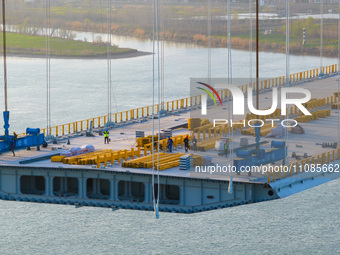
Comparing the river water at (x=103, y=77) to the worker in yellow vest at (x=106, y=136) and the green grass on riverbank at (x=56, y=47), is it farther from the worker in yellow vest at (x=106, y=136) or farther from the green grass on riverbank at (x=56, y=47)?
the worker in yellow vest at (x=106, y=136)

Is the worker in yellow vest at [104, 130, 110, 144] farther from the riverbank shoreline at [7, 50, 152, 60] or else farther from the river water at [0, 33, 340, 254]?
the riverbank shoreline at [7, 50, 152, 60]

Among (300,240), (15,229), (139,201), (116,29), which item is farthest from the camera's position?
(116,29)

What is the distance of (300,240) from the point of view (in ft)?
145

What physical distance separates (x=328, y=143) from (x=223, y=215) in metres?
7.46

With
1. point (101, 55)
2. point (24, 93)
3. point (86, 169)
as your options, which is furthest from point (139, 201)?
point (101, 55)

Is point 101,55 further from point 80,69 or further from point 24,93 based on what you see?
point 24,93

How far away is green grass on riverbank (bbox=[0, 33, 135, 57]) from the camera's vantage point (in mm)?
124438

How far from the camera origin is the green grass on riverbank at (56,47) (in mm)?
124438

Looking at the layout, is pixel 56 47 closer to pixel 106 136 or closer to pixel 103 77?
pixel 103 77

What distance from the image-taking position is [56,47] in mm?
126062

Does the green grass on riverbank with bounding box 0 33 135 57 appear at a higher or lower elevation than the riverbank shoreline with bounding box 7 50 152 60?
higher

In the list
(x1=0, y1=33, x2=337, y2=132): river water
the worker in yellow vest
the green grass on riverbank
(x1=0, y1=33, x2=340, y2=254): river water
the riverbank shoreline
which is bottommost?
(x1=0, y1=33, x2=340, y2=254): river water

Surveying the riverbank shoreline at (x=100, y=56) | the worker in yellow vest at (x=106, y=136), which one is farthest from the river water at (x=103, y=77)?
the worker in yellow vest at (x=106, y=136)

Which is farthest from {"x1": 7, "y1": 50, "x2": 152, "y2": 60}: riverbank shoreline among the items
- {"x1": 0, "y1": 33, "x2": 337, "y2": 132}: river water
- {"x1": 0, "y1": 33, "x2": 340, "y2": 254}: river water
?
{"x1": 0, "y1": 33, "x2": 340, "y2": 254}: river water
